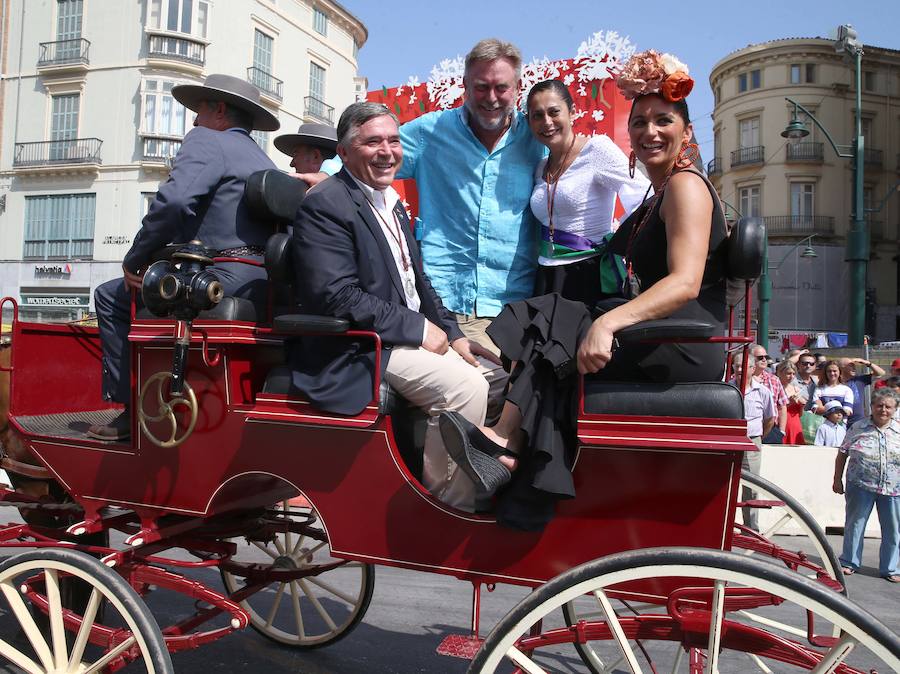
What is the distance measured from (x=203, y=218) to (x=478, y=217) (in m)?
1.24

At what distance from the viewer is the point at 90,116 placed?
23078 millimetres

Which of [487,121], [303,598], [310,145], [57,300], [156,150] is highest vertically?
[156,150]

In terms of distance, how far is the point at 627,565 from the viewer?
1947 millimetres

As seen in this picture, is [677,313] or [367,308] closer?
[677,313]

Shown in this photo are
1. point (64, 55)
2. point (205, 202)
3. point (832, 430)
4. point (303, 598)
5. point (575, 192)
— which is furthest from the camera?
point (64, 55)

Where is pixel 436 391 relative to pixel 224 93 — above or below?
below

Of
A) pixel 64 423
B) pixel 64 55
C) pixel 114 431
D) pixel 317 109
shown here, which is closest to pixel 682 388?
pixel 114 431

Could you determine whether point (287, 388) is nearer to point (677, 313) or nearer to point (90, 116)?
point (677, 313)

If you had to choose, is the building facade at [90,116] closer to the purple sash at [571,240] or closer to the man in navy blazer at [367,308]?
the purple sash at [571,240]

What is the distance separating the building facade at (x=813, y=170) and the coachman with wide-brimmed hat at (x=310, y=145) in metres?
28.5

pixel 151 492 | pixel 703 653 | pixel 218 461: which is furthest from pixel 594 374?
pixel 151 492

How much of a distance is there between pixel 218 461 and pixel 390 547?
73 centimetres

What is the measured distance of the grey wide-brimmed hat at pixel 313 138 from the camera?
4541 millimetres

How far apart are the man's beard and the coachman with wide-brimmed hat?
4.01 ft
